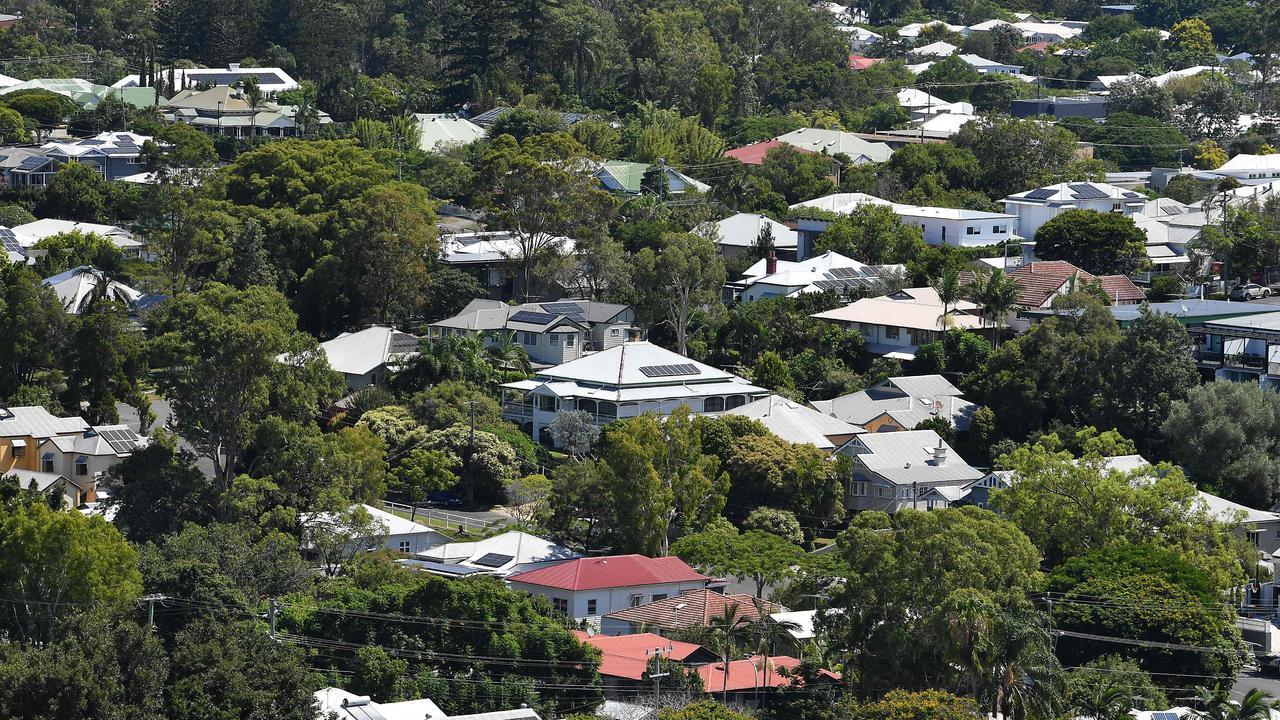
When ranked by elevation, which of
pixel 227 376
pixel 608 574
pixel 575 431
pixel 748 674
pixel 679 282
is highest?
pixel 227 376

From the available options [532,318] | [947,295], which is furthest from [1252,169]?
[532,318]

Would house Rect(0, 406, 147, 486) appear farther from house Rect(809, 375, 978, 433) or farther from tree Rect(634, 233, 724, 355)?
house Rect(809, 375, 978, 433)

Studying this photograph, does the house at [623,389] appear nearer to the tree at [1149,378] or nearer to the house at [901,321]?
the house at [901,321]

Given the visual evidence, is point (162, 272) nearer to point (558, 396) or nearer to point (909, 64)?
point (558, 396)

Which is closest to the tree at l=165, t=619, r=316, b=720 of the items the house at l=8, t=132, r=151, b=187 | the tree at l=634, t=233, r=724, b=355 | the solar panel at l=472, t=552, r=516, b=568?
the solar panel at l=472, t=552, r=516, b=568

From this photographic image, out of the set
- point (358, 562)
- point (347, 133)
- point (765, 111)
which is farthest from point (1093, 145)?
point (358, 562)

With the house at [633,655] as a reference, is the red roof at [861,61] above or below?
below

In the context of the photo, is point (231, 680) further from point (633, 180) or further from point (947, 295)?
point (633, 180)

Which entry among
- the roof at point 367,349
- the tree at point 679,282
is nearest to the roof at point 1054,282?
the tree at point 679,282
